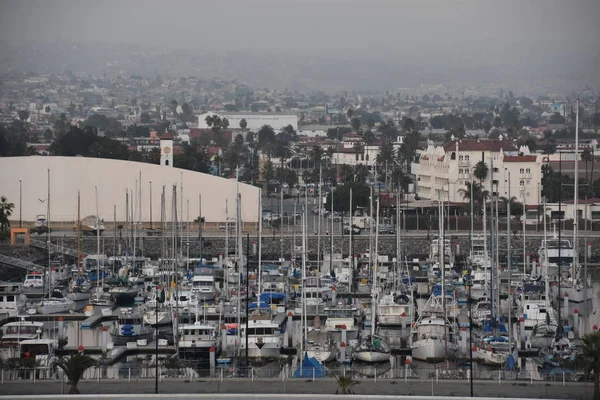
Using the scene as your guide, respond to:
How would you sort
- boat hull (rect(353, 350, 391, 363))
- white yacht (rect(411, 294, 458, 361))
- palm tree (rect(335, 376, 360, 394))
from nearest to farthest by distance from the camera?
1. palm tree (rect(335, 376, 360, 394))
2. boat hull (rect(353, 350, 391, 363))
3. white yacht (rect(411, 294, 458, 361))

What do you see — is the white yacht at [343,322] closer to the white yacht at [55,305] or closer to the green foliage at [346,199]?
the white yacht at [55,305]

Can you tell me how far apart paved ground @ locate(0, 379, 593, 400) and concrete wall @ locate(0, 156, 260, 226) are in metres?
27.3

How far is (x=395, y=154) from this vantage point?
81.7 m

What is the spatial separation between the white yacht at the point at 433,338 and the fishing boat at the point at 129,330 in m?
4.61

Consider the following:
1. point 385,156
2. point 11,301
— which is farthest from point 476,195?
point 11,301

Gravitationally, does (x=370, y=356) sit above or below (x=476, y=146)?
below

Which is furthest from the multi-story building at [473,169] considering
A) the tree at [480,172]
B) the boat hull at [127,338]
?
the boat hull at [127,338]

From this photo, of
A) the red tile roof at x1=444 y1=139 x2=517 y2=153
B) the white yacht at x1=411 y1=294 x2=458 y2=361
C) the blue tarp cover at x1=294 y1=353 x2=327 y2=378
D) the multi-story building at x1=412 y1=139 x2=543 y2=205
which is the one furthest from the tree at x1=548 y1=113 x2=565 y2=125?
the blue tarp cover at x1=294 y1=353 x2=327 y2=378

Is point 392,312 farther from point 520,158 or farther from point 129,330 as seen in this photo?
point 520,158

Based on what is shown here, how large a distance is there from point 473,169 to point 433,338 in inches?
1337

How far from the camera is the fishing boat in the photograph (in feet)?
81.8

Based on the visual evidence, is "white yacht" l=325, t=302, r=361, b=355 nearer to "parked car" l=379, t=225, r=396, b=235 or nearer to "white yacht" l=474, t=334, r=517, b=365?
"white yacht" l=474, t=334, r=517, b=365

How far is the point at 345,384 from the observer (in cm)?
1848

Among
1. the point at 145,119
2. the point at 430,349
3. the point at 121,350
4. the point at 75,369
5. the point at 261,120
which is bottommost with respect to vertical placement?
the point at 121,350
